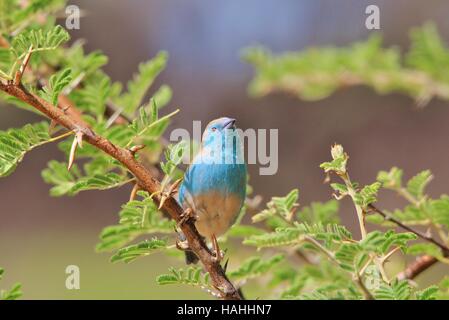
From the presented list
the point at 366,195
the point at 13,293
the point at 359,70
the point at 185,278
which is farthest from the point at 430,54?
the point at 13,293

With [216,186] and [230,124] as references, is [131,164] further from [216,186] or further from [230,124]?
[230,124]

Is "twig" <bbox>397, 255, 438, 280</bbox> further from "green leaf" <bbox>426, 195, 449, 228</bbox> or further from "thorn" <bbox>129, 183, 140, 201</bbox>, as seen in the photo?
"thorn" <bbox>129, 183, 140, 201</bbox>

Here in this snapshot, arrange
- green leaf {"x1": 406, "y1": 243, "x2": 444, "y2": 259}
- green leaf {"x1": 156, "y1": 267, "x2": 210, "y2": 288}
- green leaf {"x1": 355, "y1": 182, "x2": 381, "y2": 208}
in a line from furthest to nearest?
green leaf {"x1": 406, "y1": 243, "x2": 444, "y2": 259}
green leaf {"x1": 156, "y1": 267, "x2": 210, "y2": 288}
green leaf {"x1": 355, "y1": 182, "x2": 381, "y2": 208}

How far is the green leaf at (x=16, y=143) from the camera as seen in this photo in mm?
1177

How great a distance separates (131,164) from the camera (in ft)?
3.64

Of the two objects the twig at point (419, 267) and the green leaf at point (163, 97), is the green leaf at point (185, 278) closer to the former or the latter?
the twig at point (419, 267)

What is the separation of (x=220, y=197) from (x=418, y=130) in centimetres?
513

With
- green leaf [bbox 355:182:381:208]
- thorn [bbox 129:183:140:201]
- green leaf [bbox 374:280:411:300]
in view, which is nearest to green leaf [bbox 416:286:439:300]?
green leaf [bbox 374:280:411:300]

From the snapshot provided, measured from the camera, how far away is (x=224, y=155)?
5.40 feet

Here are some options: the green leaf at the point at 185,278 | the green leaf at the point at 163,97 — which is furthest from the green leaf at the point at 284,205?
the green leaf at the point at 163,97

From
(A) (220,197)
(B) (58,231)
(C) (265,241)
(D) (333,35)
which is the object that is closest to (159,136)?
(A) (220,197)

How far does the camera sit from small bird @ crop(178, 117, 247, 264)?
4.95 ft

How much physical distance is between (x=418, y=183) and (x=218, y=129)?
485 millimetres

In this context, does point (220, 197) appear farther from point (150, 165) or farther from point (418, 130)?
point (418, 130)
